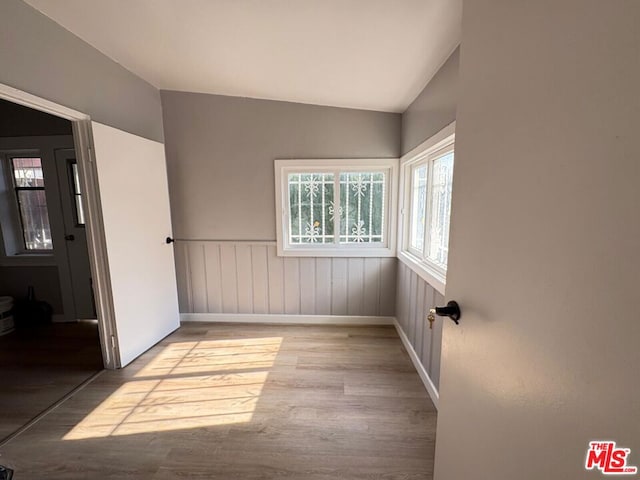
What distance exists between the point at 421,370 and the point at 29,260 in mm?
4126

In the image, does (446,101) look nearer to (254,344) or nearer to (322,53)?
(322,53)

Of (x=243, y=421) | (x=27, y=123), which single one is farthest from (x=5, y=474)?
(x=27, y=123)

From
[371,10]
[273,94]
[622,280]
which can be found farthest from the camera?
[273,94]

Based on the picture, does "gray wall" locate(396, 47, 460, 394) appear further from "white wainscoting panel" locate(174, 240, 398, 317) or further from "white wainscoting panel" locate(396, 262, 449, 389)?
"white wainscoting panel" locate(174, 240, 398, 317)

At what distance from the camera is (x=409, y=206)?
267cm

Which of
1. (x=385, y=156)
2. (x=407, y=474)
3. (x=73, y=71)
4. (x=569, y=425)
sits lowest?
(x=407, y=474)

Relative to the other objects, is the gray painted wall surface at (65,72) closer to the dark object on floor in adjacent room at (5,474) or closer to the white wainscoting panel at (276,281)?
the white wainscoting panel at (276,281)

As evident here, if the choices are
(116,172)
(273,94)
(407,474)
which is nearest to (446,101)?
(273,94)

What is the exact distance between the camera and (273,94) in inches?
103

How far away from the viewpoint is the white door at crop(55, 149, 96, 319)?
286cm

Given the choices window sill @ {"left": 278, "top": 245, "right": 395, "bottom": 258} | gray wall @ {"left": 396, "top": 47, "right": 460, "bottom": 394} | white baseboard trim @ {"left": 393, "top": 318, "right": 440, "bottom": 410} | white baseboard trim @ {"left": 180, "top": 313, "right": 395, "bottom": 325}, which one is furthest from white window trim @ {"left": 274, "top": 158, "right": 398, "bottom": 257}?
white baseboard trim @ {"left": 393, "top": 318, "right": 440, "bottom": 410}

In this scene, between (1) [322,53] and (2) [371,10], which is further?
(1) [322,53]

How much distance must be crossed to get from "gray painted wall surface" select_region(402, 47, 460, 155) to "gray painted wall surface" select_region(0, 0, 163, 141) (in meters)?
2.39

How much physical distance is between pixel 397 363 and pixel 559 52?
7.43 ft
